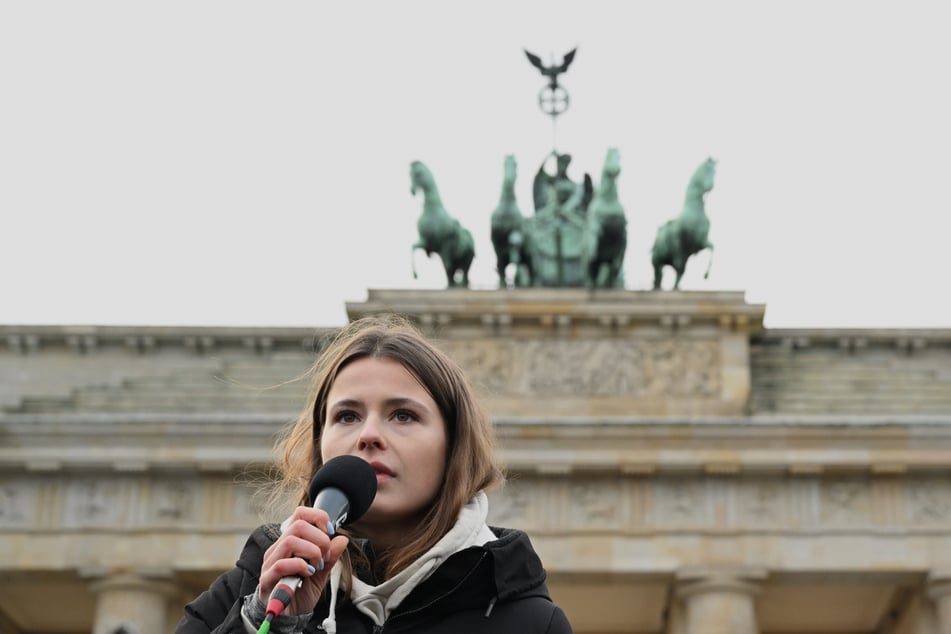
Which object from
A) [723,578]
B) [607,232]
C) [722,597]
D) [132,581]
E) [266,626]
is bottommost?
[722,597]

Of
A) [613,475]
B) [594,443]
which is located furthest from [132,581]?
[613,475]

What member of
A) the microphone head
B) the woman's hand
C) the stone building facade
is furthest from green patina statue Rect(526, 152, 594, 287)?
the woman's hand

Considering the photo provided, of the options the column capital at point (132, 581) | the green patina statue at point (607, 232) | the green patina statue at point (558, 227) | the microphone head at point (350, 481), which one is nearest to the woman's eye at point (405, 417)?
the microphone head at point (350, 481)

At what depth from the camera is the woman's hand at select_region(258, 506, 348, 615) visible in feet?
7.47

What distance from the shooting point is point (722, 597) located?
73.9 ft

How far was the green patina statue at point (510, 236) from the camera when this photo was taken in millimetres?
26188

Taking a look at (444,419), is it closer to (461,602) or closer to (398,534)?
(398,534)

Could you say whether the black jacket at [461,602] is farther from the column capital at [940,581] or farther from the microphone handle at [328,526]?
the column capital at [940,581]

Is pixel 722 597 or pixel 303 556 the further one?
pixel 722 597

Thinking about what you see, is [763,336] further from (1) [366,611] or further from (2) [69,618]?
(1) [366,611]

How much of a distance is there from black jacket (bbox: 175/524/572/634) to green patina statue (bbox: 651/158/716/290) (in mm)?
23282

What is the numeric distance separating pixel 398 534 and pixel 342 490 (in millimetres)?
362

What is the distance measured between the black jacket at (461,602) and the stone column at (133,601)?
67.3ft

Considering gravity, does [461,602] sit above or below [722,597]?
above
